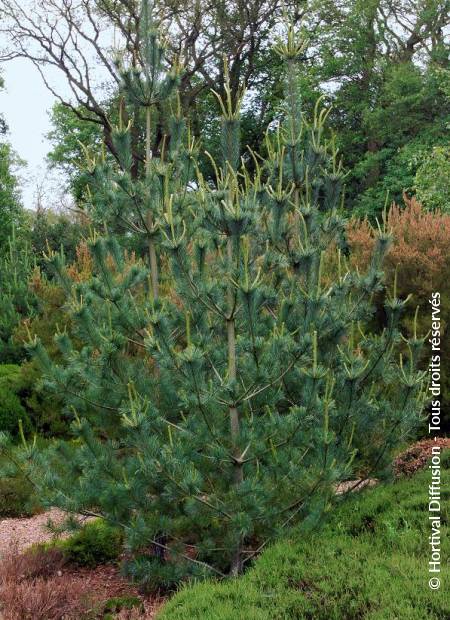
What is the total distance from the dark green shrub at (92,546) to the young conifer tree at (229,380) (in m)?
0.45

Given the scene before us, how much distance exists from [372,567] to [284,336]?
4.89 ft

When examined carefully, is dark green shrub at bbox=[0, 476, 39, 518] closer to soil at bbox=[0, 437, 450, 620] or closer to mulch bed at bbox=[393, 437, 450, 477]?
soil at bbox=[0, 437, 450, 620]

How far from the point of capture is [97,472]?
Result: 5.23 m

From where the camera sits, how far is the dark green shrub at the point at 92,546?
20.4 ft

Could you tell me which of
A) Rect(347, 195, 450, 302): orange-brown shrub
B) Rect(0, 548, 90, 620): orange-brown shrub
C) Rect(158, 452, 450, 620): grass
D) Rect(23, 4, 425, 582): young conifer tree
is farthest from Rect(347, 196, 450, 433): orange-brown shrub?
Rect(0, 548, 90, 620): orange-brown shrub

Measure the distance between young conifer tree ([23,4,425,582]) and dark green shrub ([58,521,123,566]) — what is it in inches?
Result: 17.7

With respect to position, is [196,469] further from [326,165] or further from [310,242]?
[326,165]

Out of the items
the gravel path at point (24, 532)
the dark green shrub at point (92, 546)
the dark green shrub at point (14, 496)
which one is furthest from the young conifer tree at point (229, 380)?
the dark green shrub at point (14, 496)

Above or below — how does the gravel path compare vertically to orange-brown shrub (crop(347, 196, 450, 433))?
below

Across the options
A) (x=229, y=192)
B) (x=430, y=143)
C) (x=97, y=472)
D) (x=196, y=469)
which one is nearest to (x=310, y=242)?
(x=229, y=192)

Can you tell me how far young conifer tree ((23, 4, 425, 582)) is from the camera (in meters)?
4.90

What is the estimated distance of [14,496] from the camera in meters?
8.30

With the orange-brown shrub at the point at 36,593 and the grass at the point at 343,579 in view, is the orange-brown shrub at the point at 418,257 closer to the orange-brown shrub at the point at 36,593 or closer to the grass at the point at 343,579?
the grass at the point at 343,579

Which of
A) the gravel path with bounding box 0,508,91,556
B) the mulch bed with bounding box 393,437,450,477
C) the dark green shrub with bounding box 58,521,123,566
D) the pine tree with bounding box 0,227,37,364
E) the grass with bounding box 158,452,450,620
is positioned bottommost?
the gravel path with bounding box 0,508,91,556
